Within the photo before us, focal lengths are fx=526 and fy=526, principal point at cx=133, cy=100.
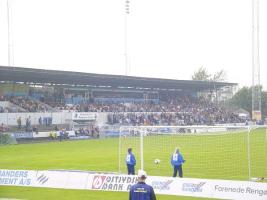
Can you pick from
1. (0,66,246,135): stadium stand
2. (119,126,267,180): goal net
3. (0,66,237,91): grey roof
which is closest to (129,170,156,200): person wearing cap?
(119,126,267,180): goal net

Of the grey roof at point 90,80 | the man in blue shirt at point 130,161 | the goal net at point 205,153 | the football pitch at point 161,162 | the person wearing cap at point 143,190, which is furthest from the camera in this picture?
the grey roof at point 90,80

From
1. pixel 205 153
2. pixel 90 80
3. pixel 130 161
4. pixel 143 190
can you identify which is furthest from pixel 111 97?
pixel 143 190

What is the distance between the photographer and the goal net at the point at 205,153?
25172 mm

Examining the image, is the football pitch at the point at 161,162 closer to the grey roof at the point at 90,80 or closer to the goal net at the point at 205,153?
the goal net at the point at 205,153

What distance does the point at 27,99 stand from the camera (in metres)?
62.5

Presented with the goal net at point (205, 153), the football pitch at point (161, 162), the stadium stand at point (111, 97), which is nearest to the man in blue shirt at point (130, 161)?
the goal net at point (205, 153)

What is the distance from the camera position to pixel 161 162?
103 feet

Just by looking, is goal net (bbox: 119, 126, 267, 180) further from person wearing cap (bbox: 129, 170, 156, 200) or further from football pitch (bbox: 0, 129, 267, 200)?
person wearing cap (bbox: 129, 170, 156, 200)

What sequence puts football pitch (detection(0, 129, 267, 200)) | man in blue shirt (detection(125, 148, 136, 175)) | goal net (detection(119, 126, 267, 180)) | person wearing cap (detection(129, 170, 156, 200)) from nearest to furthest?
person wearing cap (detection(129, 170, 156, 200)) < football pitch (detection(0, 129, 267, 200)) < man in blue shirt (detection(125, 148, 136, 175)) < goal net (detection(119, 126, 267, 180))

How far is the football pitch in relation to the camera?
1989 centimetres

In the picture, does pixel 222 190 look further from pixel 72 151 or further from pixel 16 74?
pixel 16 74

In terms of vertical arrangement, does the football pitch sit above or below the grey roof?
below

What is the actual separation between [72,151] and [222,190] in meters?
24.0

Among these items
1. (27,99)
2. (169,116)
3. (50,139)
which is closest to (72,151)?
(50,139)
